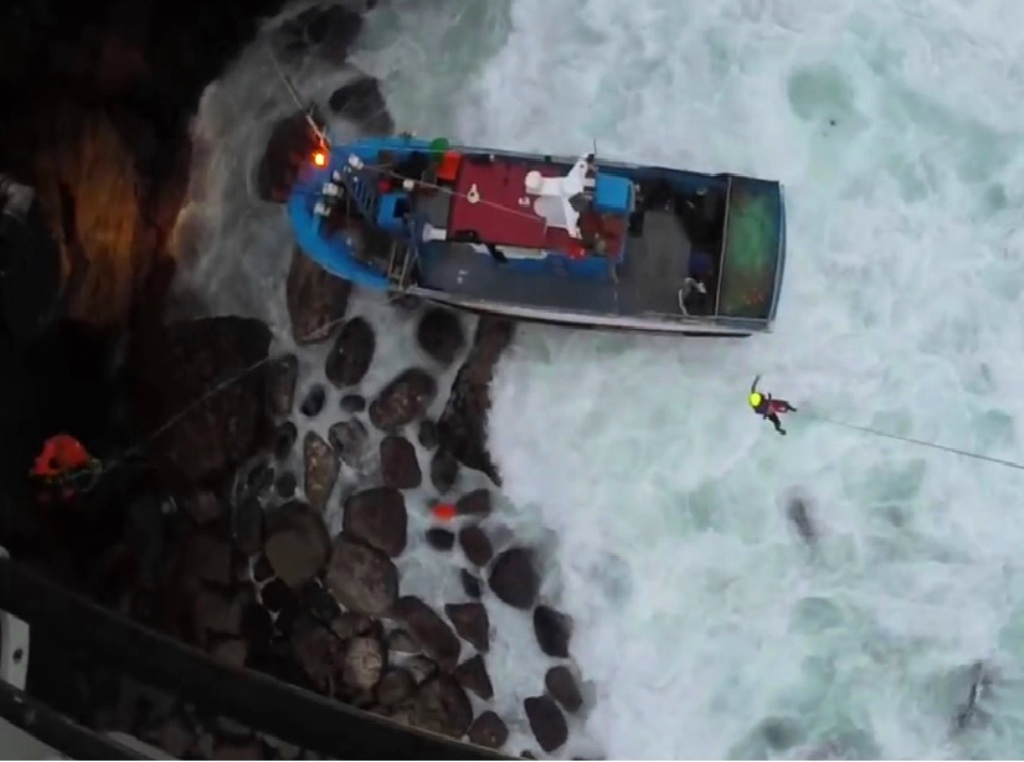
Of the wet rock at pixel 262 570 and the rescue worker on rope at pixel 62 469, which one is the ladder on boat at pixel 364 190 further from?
the rescue worker on rope at pixel 62 469

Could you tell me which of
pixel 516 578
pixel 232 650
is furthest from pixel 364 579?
pixel 232 650

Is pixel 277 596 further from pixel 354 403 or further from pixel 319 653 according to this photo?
pixel 354 403

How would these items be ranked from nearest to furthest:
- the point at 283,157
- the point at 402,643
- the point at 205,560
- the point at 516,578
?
the point at 516,578 → the point at 402,643 → the point at 205,560 → the point at 283,157

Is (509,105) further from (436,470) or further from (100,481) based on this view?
(100,481)

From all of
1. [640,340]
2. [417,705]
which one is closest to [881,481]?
[640,340]

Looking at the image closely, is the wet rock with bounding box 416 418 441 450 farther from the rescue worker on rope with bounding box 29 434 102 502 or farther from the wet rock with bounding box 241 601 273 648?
the rescue worker on rope with bounding box 29 434 102 502

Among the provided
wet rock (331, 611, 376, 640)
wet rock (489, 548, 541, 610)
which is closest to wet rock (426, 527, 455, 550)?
wet rock (489, 548, 541, 610)
